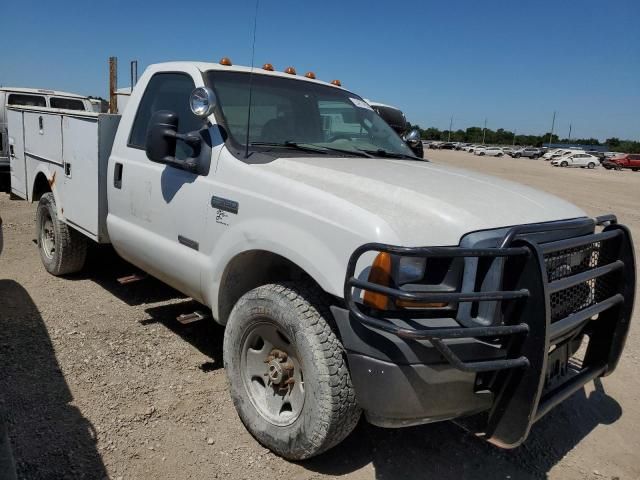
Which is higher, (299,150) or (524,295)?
(299,150)

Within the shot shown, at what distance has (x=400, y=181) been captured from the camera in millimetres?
2904

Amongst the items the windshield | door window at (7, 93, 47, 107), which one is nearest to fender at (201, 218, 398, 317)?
the windshield

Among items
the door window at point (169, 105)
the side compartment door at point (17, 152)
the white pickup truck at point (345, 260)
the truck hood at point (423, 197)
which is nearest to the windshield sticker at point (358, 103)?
the white pickup truck at point (345, 260)

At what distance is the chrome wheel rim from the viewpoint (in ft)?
9.18

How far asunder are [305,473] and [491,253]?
1.48m

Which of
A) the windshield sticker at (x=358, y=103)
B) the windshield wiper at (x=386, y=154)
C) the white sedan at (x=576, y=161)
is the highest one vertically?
the windshield sticker at (x=358, y=103)

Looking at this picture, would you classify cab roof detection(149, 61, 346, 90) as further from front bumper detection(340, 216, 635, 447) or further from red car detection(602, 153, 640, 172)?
red car detection(602, 153, 640, 172)

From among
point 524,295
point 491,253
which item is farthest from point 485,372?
point 491,253

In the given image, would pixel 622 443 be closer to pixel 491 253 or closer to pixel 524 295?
pixel 524 295

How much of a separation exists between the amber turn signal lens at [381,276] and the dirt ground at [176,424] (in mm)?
1080

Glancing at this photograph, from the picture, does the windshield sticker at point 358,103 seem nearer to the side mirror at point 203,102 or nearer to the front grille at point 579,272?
the side mirror at point 203,102

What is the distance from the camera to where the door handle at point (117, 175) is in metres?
4.11

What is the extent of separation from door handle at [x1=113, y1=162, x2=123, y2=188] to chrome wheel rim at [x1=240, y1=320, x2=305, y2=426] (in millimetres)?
1822

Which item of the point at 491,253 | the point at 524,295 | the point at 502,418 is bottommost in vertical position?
the point at 502,418
